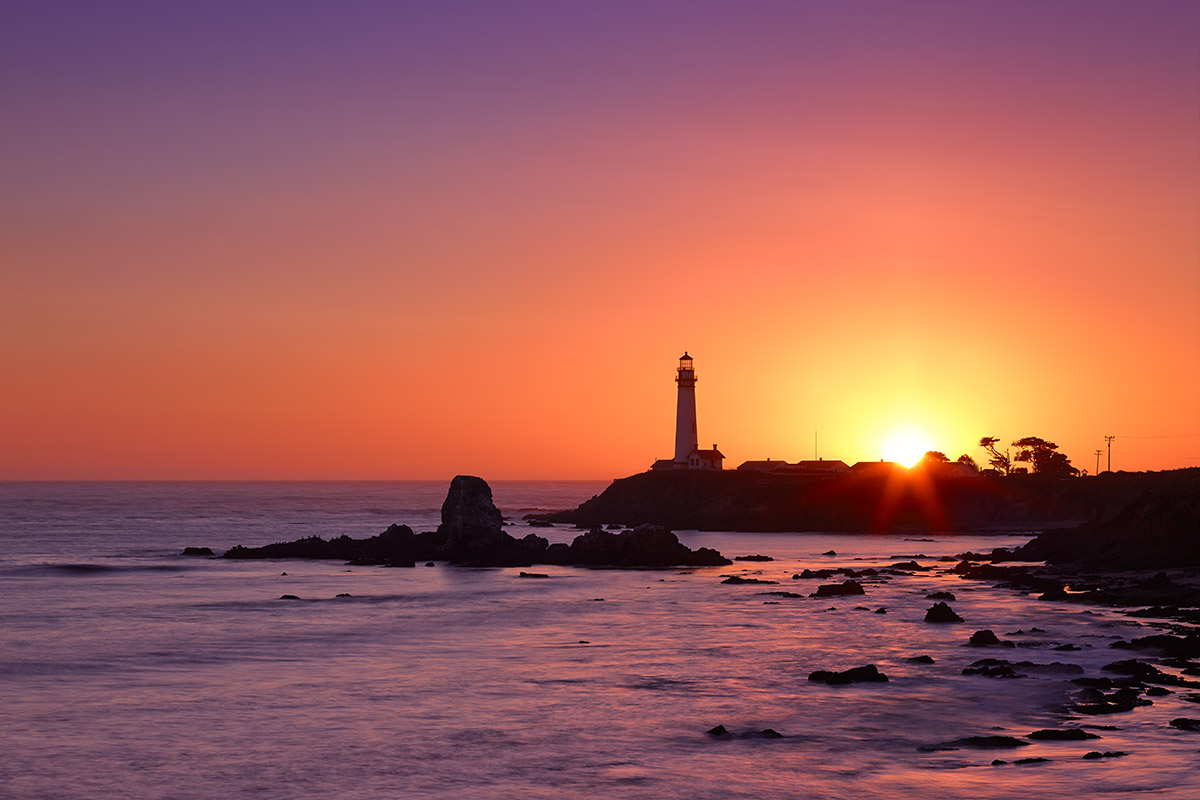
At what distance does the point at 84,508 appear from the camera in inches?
6550

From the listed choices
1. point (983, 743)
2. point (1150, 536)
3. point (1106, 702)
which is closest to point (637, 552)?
point (1150, 536)

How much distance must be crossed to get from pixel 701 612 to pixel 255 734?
24.0 metres

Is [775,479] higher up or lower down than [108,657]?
higher up

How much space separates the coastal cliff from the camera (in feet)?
367

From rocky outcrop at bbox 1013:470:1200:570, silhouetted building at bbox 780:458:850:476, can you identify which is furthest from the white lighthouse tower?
rocky outcrop at bbox 1013:470:1200:570

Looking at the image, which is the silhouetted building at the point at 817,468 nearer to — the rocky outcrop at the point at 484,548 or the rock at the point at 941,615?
the rocky outcrop at the point at 484,548

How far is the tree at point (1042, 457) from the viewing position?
162 m

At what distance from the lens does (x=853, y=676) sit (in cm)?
2716

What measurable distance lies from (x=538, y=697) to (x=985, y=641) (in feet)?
47.2

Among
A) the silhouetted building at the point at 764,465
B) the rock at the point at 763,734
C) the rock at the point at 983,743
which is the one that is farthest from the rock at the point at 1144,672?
the silhouetted building at the point at 764,465

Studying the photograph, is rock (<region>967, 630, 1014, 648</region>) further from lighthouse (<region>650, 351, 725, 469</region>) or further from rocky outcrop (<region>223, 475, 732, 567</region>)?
lighthouse (<region>650, 351, 725, 469</region>)

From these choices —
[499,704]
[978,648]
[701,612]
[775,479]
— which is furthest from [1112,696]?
[775,479]

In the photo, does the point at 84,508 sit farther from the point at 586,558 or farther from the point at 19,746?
the point at 19,746

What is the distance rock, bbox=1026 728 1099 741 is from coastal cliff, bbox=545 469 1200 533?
9114 cm
